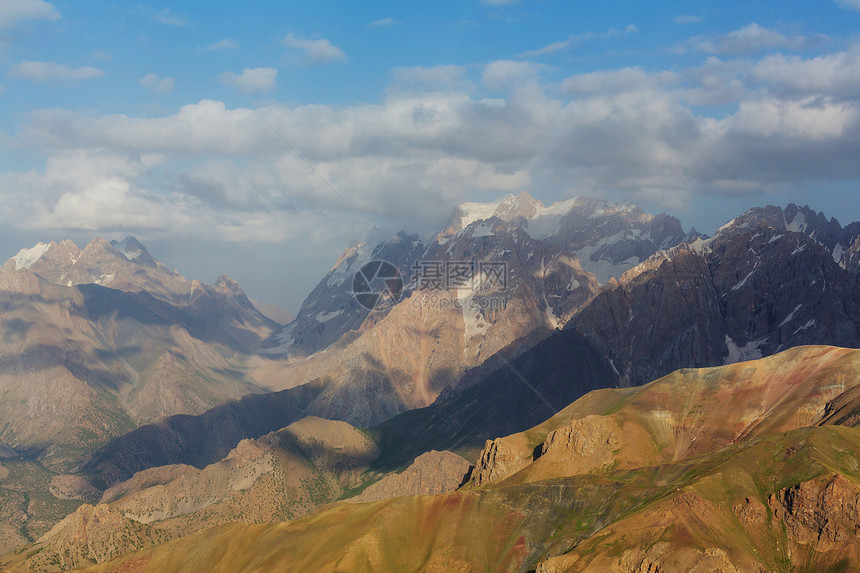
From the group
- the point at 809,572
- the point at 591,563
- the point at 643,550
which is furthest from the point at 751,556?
the point at 591,563

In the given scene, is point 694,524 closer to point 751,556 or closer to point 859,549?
point 751,556

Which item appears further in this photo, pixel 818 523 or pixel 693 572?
pixel 818 523

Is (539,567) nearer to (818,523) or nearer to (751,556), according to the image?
(751,556)

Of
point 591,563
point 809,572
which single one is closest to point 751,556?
point 809,572

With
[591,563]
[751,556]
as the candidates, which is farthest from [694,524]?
[591,563]

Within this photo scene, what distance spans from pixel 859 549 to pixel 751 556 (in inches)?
948

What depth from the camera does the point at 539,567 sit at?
199000 mm

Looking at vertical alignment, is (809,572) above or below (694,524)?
below

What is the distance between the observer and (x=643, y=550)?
195 meters

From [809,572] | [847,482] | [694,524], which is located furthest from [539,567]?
[847,482]

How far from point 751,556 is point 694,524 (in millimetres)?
14650

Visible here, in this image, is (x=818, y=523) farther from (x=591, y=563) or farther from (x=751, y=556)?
(x=591, y=563)

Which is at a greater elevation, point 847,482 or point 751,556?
point 847,482

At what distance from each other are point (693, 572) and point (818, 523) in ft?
125
